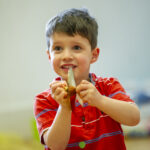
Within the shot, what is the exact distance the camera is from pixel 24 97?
2203 mm

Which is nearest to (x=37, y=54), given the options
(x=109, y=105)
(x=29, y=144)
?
(x=29, y=144)

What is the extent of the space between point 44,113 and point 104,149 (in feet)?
0.77

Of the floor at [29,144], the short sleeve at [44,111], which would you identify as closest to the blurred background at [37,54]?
the floor at [29,144]

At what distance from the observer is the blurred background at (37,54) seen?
84.6 inches

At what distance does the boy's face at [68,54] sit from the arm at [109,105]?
121 mm

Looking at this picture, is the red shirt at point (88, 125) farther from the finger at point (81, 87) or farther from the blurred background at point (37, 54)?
the blurred background at point (37, 54)

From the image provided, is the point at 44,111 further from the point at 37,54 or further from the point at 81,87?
the point at 37,54

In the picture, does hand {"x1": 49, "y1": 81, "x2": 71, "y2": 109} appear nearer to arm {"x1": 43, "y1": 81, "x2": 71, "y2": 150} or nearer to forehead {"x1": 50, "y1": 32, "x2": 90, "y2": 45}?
arm {"x1": 43, "y1": 81, "x2": 71, "y2": 150}

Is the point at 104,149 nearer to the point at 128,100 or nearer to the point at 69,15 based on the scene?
the point at 128,100

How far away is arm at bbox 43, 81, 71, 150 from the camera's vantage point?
0.69m

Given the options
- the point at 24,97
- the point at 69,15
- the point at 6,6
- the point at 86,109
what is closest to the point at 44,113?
the point at 86,109

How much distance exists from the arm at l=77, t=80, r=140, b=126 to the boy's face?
0.40ft

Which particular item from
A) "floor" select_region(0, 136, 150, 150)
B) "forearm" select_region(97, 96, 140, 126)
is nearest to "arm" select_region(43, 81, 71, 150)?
"forearm" select_region(97, 96, 140, 126)

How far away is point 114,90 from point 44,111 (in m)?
0.26
